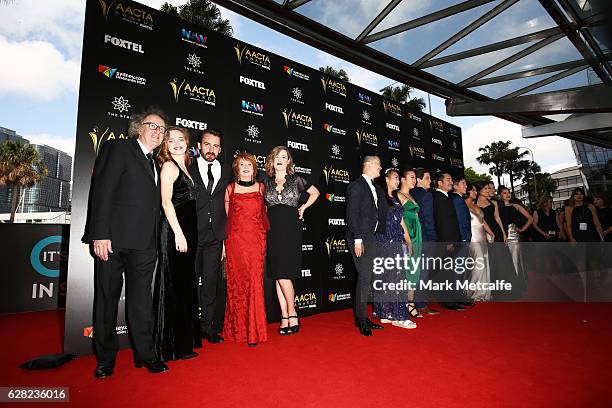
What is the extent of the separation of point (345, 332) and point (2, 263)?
5.37 meters

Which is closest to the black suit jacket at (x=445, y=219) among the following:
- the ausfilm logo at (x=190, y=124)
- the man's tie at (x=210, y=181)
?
the man's tie at (x=210, y=181)

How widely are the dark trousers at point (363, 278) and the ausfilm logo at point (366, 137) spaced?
269cm

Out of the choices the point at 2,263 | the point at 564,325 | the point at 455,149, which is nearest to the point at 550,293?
the point at 564,325

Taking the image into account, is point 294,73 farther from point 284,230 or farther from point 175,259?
point 175,259

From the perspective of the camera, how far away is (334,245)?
5504 mm

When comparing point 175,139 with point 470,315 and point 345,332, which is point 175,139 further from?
point 470,315

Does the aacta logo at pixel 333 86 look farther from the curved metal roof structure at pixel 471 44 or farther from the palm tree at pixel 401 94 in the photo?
the palm tree at pixel 401 94

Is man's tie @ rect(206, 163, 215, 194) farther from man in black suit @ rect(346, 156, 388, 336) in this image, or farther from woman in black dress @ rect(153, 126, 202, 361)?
man in black suit @ rect(346, 156, 388, 336)

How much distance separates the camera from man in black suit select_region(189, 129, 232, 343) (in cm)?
359

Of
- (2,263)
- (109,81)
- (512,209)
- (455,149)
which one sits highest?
(455,149)

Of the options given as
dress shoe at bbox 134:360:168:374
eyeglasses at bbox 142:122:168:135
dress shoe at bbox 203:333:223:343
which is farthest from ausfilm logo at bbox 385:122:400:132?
dress shoe at bbox 134:360:168:374

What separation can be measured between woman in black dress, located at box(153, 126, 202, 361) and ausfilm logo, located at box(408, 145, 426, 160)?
5.33 m

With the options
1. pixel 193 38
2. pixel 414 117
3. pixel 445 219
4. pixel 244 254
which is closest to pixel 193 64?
pixel 193 38

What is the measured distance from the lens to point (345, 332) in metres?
3.97
